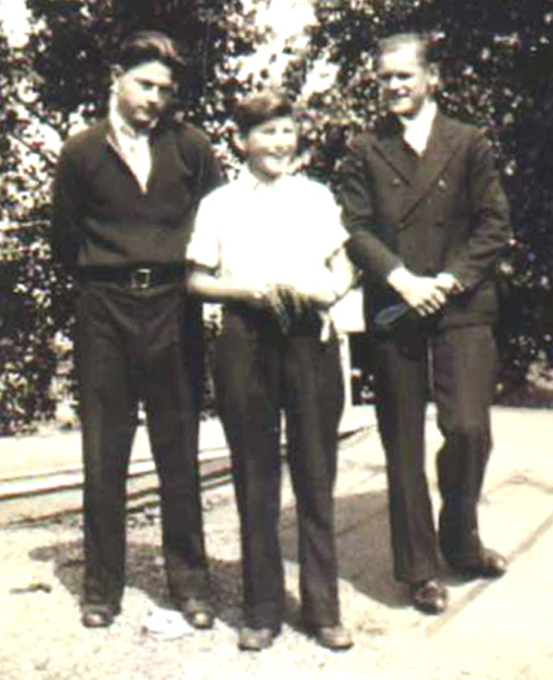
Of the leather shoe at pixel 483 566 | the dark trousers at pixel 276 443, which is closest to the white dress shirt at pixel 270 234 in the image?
the dark trousers at pixel 276 443

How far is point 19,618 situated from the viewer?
17.2 feet

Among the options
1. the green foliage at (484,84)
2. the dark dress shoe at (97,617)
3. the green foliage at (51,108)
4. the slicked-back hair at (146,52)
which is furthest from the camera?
the green foliage at (51,108)

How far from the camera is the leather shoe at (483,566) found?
564 centimetres

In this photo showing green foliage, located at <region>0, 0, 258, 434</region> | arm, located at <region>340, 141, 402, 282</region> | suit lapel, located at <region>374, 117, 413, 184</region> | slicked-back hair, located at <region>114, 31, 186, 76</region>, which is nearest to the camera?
slicked-back hair, located at <region>114, 31, 186, 76</region>

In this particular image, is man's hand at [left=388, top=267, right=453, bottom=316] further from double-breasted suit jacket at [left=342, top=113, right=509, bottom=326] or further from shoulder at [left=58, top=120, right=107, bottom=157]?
shoulder at [left=58, top=120, right=107, bottom=157]

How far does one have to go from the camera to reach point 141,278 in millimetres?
5043

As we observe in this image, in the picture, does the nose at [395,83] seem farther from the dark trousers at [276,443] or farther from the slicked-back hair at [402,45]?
the dark trousers at [276,443]

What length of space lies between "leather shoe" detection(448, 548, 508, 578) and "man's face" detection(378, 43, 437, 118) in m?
1.75

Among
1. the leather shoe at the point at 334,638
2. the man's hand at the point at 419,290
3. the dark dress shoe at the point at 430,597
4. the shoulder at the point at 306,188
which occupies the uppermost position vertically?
the shoulder at the point at 306,188

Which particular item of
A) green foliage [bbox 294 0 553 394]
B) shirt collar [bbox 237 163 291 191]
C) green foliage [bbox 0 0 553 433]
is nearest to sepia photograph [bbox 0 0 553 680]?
shirt collar [bbox 237 163 291 191]

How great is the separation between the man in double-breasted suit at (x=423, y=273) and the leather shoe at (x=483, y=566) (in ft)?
1.08

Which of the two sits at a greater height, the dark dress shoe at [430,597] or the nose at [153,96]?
the nose at [153,96]

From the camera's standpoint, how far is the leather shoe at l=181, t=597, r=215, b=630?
5027mm

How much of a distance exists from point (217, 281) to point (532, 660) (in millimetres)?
1628
